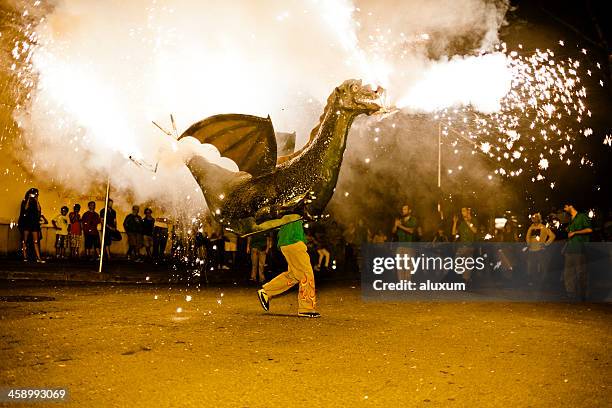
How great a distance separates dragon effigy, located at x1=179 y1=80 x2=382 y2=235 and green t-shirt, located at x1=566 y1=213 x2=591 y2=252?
18.2ft

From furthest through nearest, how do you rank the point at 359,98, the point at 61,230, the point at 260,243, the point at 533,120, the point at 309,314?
1. the point at 533,120
2. the point at 61,230
3. the point at 260,243
4. the point at 309,314
5. the point at 359,98

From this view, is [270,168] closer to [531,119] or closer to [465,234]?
[465,234]

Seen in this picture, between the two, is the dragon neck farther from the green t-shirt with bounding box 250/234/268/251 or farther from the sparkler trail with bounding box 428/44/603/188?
the sparkler trail with bounding box 428/44/603/188

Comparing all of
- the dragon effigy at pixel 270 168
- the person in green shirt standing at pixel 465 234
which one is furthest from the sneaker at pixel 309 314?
the person in green shirt standing at pixel 465 234

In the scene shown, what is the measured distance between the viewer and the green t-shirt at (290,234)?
643cm

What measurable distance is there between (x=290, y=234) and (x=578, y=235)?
19.5 feet

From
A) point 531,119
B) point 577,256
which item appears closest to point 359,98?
point 577,256

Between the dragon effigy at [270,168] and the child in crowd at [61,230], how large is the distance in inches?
381

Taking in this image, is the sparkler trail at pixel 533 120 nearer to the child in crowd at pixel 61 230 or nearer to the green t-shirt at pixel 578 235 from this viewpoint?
the green t-shirt at pixel 578 235

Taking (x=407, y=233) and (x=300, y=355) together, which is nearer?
(x=300, y=355)

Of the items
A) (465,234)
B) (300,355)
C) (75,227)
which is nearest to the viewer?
(300,355)

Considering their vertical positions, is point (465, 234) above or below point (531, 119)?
below

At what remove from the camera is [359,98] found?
6008mm

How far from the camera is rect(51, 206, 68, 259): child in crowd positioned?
48.1 feet
